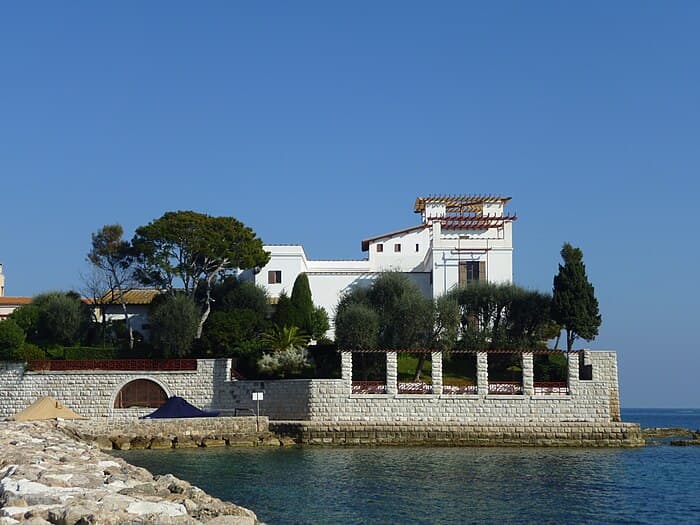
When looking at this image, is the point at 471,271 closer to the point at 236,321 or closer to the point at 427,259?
the point at 427,259

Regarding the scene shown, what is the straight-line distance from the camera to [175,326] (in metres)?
44.1

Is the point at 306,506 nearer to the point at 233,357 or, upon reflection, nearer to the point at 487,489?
the point at 487,489

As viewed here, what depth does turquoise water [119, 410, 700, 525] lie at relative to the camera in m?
22.4

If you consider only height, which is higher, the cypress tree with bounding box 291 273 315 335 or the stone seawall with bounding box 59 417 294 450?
the cypress tree with bounding box 291 273 315 335

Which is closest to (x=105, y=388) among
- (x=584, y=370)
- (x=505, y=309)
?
(x=505, y=309)

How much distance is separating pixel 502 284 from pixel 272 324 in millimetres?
11913

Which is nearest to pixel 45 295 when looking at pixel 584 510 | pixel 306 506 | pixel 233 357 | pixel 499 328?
pixel 233 357

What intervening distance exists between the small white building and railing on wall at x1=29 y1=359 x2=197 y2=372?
10254 mm

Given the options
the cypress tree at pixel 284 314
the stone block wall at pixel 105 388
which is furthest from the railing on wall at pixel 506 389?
the cypress tree at pixel 284 314

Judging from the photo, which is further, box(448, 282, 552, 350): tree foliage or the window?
the window

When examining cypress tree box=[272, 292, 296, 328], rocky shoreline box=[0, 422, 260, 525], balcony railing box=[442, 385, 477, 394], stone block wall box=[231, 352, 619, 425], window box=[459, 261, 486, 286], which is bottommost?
rocky shoreline box=[0, 422, 260, 525]

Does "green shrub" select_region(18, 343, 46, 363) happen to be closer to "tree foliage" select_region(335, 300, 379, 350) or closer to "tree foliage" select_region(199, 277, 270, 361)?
"tree foliage" select_region(199, 277, 270, 361)

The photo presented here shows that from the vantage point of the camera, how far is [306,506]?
22.9 m

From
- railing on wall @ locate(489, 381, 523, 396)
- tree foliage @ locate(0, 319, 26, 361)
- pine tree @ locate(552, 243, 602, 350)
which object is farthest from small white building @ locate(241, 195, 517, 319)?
tree foliage @ locate(0, 319, 26, 361)
